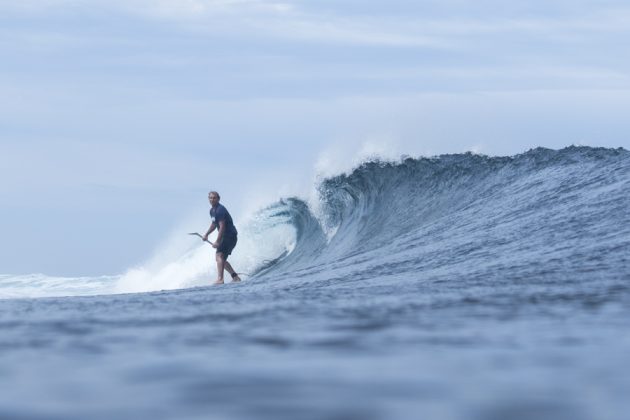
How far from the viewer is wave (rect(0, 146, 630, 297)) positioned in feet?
26.1

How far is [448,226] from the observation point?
12375mm

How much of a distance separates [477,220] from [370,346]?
28.2 ft

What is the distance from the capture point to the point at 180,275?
1977cm

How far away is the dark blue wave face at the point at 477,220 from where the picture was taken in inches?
303

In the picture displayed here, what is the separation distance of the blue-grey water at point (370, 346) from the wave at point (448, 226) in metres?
0.07

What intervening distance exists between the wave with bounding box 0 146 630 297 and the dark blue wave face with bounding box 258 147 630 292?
1.0 inches

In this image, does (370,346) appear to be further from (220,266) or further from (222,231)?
(222,231)

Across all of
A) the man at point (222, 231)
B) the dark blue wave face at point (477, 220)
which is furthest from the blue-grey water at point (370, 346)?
the man at point (222, 231)

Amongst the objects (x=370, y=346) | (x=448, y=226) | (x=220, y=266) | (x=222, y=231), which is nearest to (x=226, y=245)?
(x=222, y=231)

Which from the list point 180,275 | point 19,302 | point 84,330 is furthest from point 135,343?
point 180,275

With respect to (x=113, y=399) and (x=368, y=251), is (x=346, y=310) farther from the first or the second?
(x=368, y=251)

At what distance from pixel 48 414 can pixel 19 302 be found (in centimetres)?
417

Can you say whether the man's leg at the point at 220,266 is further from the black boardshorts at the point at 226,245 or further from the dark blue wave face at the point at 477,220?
the dark blue wave face at the point at 477,220

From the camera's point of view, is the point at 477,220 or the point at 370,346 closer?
the point at 370,346
